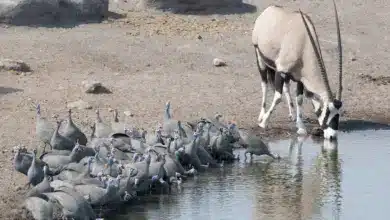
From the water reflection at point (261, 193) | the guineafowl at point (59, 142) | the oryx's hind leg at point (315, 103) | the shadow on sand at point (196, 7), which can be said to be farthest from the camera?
the shadow on sand at point (196, 7)

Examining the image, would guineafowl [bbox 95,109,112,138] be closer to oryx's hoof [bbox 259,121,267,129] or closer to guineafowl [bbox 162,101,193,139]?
guineafowl [bbox 162,101,193,139]

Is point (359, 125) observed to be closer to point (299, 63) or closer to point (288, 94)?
point (288, 94)

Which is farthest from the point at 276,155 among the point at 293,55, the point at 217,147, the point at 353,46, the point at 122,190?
the point at 353,46

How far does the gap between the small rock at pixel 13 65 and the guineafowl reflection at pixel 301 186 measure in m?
4.76

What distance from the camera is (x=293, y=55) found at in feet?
46.6

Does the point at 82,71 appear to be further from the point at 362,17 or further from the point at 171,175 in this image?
the point at 362,17

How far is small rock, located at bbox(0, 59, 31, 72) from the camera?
52.9 feet

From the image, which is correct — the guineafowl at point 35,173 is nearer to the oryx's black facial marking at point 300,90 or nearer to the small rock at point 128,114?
the small rock at point 128,114

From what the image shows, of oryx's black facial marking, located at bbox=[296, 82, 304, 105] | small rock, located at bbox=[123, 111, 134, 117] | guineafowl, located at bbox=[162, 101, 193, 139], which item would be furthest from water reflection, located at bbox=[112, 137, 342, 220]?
small rock, located at bbox=[123, 111, 134, 117]

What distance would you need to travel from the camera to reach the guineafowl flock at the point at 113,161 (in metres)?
9.69

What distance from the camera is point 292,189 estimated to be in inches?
453

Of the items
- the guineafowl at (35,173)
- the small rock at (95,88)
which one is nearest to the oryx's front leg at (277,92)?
the small rock at (95,88)

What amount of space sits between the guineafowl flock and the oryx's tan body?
4.79ft

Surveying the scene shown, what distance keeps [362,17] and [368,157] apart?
8.89m
